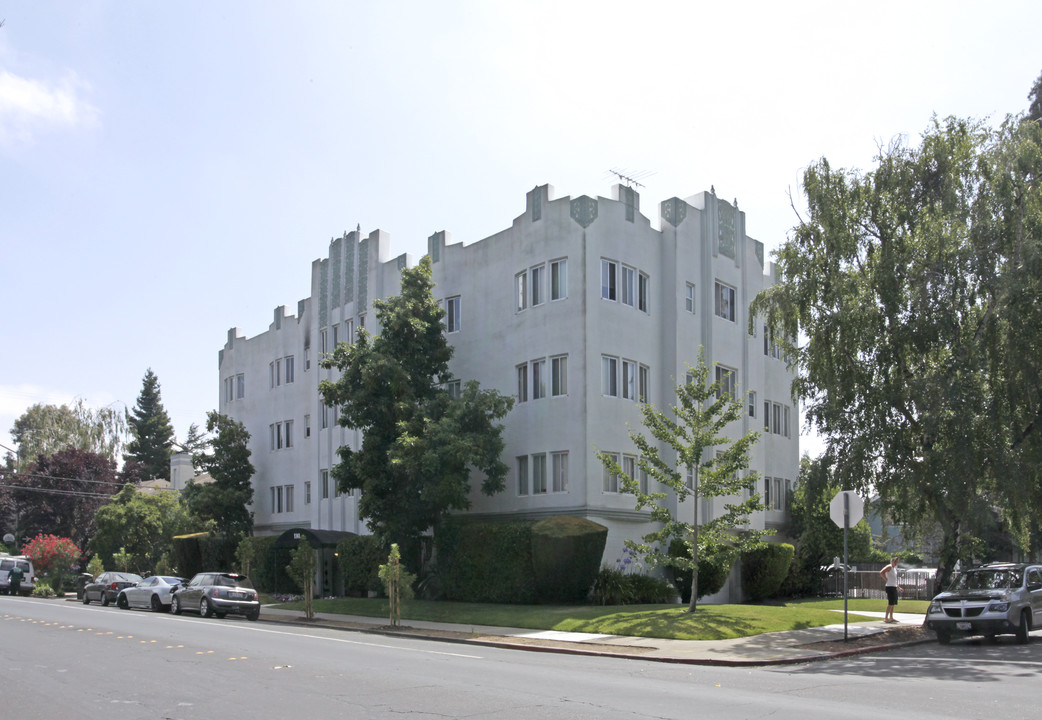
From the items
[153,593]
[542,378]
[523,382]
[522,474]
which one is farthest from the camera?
[153,593]

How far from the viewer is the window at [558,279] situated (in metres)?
30.5

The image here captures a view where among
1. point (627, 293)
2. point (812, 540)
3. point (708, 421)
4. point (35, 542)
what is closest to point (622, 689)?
point (708, 421)

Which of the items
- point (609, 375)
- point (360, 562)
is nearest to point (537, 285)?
point (609, 375)

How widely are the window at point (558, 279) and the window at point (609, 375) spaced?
8.26 feet

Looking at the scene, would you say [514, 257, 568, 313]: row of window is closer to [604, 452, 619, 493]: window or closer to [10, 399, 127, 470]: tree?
[604, 452, 619, 493]: window

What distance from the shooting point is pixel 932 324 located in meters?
22.3

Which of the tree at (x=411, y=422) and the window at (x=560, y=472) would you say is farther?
the window at (x=560, y=472)

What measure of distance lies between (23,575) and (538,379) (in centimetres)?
3145

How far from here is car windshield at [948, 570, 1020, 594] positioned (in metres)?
20.2

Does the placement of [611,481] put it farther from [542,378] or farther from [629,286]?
[629,286]

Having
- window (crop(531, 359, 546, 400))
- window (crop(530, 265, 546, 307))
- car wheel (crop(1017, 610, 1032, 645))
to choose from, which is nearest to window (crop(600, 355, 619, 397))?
window (crop(531, 359, 546, 400))

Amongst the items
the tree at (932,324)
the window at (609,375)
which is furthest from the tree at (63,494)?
the tree at (932,324)

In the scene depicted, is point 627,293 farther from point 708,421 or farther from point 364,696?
point 364,696

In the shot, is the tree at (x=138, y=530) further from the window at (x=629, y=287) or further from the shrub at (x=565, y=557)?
the window at (x=629, y=287)
